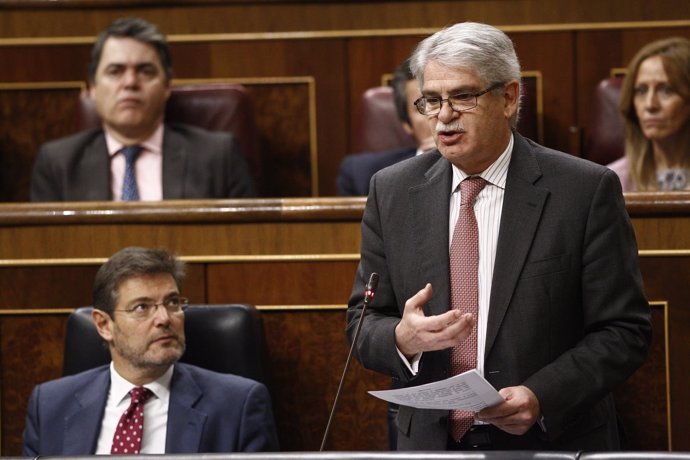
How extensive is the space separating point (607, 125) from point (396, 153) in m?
0.39

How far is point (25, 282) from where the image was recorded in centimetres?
157

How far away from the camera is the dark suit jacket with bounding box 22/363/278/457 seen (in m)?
1.41

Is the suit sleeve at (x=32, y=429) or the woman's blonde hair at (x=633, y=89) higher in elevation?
the woman's blonde hair at (x=633, y=89)

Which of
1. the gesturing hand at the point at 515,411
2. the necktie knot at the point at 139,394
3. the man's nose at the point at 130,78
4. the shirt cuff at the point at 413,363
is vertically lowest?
the necktie knot at the point at 139,394

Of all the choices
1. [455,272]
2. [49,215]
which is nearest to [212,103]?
[49,215]

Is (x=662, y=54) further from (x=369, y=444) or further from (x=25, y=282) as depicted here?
(x=25, y=282)

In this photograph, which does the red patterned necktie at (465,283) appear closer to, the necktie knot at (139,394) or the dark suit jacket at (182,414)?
the dark suit jacket at (182,414)

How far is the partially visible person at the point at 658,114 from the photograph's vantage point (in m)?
1.89

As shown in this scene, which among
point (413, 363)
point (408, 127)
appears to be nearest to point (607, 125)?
point (408, 127)

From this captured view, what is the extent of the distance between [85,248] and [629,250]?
0.82 metres

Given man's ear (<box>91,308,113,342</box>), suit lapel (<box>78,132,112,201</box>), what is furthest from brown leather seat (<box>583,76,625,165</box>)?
man's ear (<box>91,308,113,342</box>)

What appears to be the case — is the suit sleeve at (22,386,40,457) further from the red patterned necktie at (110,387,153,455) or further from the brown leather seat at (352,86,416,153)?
the brown leather seat at (352,86,416,153)

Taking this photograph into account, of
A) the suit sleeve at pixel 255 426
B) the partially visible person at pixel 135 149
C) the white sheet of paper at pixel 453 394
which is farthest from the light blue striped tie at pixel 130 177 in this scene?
the white sheet of paper at pixel 453 394

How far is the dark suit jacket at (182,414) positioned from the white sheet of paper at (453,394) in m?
0.47
